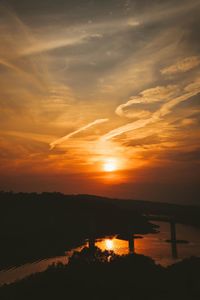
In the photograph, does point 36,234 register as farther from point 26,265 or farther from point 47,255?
point 26,265

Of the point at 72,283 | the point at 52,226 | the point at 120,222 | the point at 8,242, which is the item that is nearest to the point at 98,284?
the point at 72,283

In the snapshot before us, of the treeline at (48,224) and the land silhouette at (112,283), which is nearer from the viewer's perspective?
the land silhouette at (112,283)

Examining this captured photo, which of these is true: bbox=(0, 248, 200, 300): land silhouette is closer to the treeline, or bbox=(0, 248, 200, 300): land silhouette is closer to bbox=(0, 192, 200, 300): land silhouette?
bbox=(0, 192, 200, 300): land silhouette

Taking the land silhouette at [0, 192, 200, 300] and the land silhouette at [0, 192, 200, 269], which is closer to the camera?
the land silhouette at [0, 192, 200, 300]

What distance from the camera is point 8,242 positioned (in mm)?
68188

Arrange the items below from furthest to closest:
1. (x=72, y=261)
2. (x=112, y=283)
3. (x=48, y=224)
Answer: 1. (x=48, y=224)
2. (x=72, y=261)
3. (x=112, y=283)

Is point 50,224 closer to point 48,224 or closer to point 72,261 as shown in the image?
point 48,224

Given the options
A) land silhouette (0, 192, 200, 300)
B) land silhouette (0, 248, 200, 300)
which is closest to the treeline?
land silhouette (0, 192, 200, 300)

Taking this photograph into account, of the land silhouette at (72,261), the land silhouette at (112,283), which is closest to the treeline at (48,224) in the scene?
the land silhouette at (72,261)

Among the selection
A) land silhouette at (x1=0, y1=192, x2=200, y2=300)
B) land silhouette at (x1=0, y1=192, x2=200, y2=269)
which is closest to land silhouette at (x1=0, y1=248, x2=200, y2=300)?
land silhouette at (x1=0, y1=192, x2=200, y2=300)

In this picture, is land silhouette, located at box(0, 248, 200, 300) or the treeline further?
the treeline

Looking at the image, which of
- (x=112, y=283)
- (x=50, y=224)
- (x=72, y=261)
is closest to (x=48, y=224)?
(x=50, y=224)

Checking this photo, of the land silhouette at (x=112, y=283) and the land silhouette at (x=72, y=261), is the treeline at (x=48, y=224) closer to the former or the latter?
the land silhouette at (x=72, y=261)

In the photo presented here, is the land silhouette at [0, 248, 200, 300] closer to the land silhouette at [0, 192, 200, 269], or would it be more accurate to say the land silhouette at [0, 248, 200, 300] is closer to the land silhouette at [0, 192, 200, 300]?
the land silhouette at [0, 192, 200, 300]
